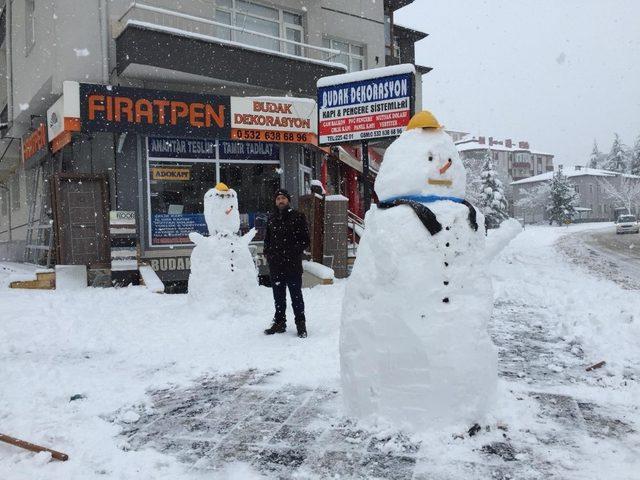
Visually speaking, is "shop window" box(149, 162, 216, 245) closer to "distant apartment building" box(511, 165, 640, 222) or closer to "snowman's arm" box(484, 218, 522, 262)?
"snowman's arm" box(484, 218, 522, 262)

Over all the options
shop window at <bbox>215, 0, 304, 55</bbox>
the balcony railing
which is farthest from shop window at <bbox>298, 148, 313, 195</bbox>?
shop window at <bbox>215, 0, 304, 55</bbox>

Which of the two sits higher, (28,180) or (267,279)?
(28,180)

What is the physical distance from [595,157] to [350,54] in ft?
320

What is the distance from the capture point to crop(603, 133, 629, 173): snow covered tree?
8006cm

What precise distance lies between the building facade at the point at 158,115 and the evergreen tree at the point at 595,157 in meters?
98.7

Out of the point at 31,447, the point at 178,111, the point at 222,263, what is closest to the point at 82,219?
the point at 178,111

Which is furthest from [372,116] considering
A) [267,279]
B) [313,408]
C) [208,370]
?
[313,408]

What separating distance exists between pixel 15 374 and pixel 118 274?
5.55 metres

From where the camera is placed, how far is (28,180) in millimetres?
16703

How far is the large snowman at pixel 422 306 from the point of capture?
3.18m

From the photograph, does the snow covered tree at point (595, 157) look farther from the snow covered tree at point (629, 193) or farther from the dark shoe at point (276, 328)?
the dark shoe at point (276, 328)

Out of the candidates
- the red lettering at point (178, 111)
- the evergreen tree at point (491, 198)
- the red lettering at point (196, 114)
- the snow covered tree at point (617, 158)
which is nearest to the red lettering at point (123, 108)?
the red lettering at point (178, 111)

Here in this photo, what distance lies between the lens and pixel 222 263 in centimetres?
724

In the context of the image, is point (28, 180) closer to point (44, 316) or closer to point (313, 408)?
point (44, 316)
